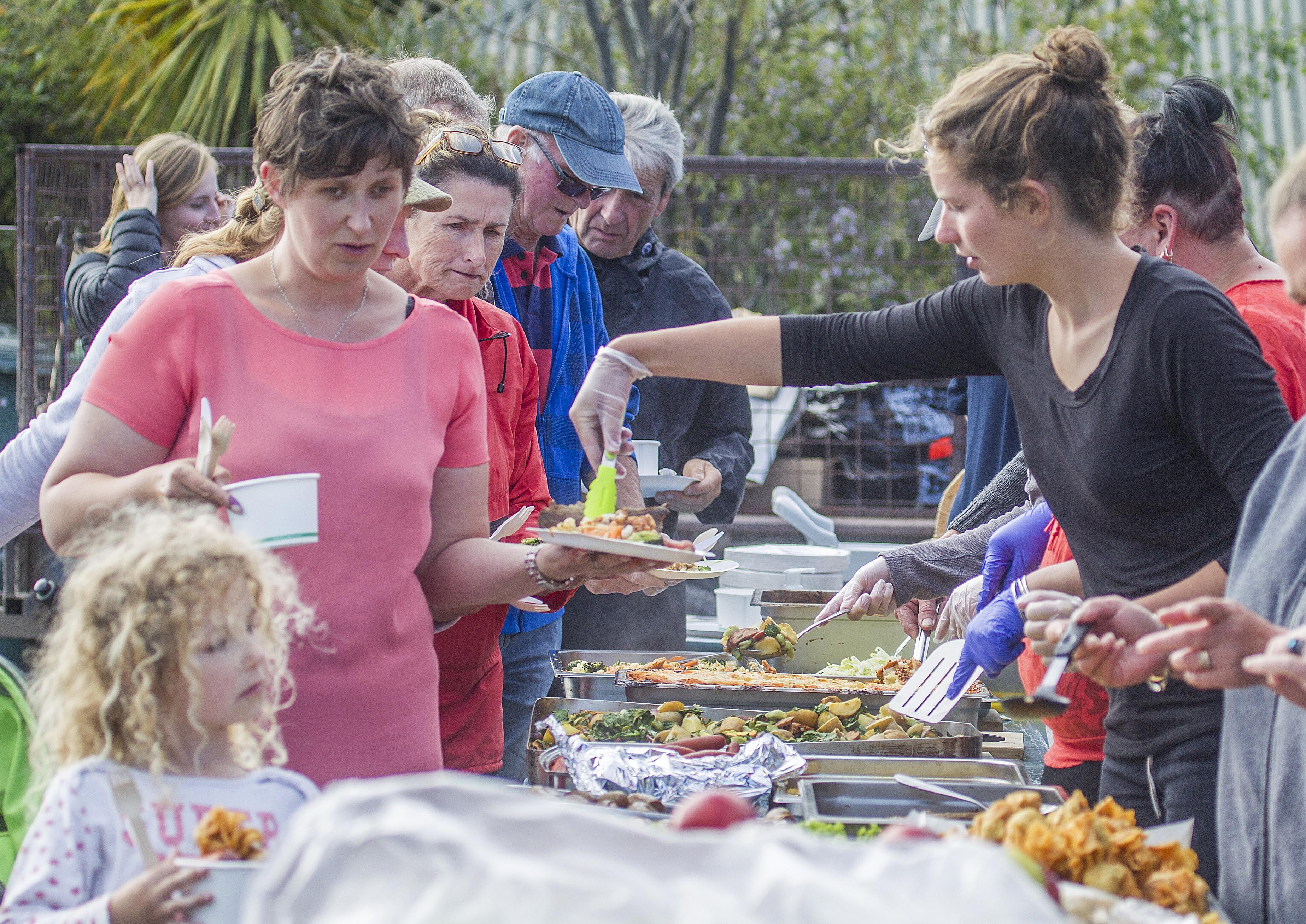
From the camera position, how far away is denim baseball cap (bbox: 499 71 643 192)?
2980 millimetres

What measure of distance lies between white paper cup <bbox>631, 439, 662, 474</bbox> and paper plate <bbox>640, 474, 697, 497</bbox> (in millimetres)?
71

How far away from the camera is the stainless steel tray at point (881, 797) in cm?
189

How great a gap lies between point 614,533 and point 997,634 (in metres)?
0.65

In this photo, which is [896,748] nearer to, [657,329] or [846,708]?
[846,708]

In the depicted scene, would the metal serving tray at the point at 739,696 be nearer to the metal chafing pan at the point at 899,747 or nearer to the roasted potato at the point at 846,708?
the roasted potato at the point at 846,708

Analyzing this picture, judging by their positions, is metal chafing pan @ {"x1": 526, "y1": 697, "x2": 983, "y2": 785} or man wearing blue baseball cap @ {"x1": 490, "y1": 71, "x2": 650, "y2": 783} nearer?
metal chafing pan @ {"x1": 526, "y1": 697, "x2": 983, "y2": 785}

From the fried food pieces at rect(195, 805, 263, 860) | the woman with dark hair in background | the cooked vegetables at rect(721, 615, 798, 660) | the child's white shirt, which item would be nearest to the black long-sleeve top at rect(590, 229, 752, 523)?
the cooked vegetables at rect(721, 615, 798, 660)

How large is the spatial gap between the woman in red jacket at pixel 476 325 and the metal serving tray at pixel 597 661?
0.91 feet

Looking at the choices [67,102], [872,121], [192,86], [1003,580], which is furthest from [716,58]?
[1003,580]

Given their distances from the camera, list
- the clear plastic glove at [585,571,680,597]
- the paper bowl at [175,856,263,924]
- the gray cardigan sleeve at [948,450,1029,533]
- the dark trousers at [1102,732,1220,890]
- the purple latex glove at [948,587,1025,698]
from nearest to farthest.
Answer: the paper bowl at [175,856,263,924] < the dark trousers at [1102,732,1220,890] < the purple latex glove at [948,587,1025,698] < the clear plastic glove at [585,571,680,597] < the gray cardigan sleeve at [948,450,1029,533]

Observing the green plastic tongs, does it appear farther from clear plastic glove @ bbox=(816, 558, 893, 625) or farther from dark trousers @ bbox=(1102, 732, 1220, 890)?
dark trousers @ bbox=(1102, 732, 1220, 890)

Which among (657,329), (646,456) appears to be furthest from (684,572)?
(657,329)

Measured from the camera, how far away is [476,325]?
2.50 meters

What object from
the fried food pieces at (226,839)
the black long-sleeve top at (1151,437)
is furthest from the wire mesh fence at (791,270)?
the fried food pieces at (226,839)
